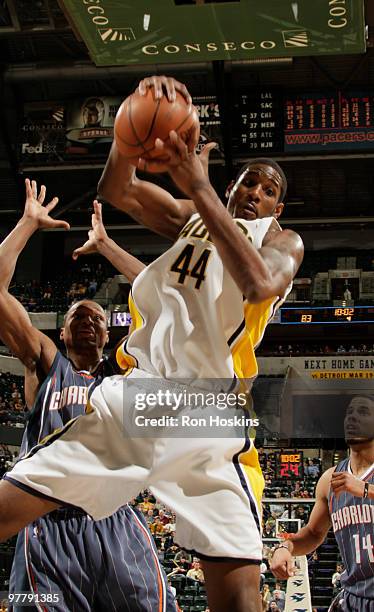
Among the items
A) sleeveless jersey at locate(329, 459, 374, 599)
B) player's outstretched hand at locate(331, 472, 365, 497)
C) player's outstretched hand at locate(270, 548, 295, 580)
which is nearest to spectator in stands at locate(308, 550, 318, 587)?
sleeveless jersey at locate(329, 459, 374, 599)

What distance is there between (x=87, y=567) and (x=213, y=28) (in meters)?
7.59

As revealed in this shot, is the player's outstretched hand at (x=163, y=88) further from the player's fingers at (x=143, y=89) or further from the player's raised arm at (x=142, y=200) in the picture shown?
the player's raised arm at (x=142, y=200)

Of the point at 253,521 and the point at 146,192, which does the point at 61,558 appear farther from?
the point at 146,192

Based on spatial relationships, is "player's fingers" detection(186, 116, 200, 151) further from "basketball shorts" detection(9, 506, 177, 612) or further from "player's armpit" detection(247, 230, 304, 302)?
"basketball shorts" detection(9, 506, 177, 612)

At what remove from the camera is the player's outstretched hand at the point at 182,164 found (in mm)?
2573

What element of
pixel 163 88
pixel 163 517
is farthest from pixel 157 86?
pixel 163 517

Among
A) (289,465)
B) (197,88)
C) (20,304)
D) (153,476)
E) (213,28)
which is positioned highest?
(197,88)

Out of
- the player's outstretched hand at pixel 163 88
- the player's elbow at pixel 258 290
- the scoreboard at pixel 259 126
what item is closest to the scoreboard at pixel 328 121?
the scoreboard at pixel 259 126

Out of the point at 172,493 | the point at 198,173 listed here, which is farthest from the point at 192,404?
the point at 198,173

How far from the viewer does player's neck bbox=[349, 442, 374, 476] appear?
469 centimetres

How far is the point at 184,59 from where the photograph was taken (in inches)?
416

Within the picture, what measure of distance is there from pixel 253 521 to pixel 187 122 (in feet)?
4.24

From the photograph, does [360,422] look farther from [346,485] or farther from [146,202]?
[146,202]

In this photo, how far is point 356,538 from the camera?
441 cm
